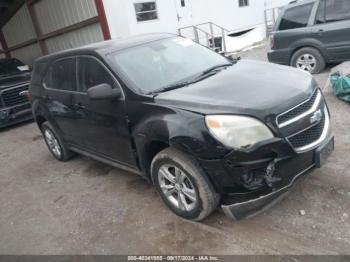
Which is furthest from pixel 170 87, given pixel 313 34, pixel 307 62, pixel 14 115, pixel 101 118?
pixel 14 115

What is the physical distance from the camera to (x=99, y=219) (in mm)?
3898

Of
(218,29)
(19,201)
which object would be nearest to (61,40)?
(218,29)

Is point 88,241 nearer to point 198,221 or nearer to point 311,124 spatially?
point 198,221

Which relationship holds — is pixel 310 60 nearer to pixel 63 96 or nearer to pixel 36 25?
pixel 63 96

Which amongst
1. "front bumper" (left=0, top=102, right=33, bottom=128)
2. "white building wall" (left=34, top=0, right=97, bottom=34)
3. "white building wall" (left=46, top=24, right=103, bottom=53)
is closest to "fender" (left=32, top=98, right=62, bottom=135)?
"front bumper" (left=0, top=102, right=33, bottom=128)

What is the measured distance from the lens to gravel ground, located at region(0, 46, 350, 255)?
10.1ft

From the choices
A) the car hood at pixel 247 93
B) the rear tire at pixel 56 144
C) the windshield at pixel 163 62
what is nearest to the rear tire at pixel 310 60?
the windshield at pixel 163 62

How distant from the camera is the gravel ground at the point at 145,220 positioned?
307 cm

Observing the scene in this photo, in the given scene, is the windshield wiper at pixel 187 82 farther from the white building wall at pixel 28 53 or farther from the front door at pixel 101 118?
the white building wall at pixel 28 53

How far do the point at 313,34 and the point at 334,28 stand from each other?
44 centimetres

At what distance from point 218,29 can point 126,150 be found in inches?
514

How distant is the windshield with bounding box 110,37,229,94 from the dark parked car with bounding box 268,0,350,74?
4159 mm

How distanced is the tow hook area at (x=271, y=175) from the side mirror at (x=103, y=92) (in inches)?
67.5

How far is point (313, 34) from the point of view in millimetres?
7605
